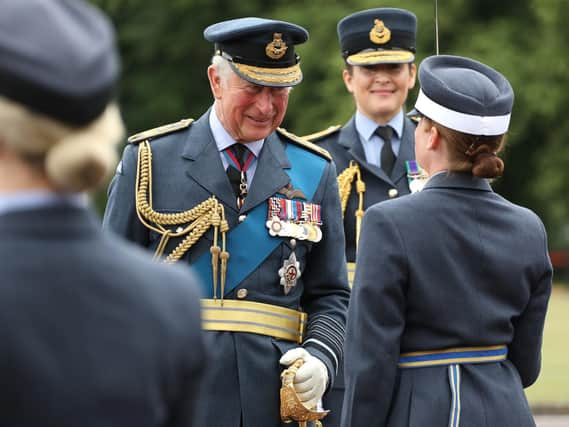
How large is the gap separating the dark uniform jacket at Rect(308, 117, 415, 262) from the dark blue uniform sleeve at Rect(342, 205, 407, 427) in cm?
202

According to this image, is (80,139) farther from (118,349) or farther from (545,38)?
(545,38)

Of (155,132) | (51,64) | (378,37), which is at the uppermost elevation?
(51,64)

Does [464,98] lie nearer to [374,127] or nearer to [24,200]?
[24,200]

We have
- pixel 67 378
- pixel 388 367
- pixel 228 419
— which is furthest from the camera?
pixel 228 419

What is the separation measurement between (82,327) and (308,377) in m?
2.28

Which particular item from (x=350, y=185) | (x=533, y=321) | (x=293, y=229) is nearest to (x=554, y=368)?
(x=350, y=185)

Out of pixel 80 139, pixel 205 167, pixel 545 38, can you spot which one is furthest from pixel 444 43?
pixel 80 139

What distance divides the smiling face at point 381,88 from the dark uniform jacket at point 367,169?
0.11 metres

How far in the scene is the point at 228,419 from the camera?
4332 millimetres

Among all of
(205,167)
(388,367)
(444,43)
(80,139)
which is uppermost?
(80,139)

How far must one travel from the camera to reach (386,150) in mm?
6195

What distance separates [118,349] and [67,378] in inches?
3.7

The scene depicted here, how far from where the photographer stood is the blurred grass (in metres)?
10.5

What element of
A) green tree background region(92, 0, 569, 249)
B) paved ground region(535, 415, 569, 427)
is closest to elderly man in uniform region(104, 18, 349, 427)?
paved ground region(535, 415, 569, 427)
